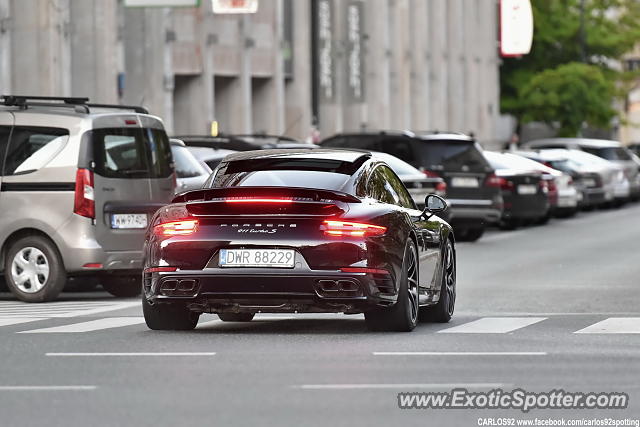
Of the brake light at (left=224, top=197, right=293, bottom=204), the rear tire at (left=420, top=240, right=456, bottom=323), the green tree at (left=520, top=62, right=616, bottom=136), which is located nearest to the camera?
the brake light at (left=224, top=197, right=293, bottom=204)

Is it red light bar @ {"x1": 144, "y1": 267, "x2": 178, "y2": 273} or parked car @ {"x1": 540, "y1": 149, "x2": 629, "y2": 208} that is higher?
red light bar @ {"x1": 144, "y1": 267, "x2": 178, "y2": 273}

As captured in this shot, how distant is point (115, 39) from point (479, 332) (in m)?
30.9

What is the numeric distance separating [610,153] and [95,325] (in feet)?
125

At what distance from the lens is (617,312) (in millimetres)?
17672

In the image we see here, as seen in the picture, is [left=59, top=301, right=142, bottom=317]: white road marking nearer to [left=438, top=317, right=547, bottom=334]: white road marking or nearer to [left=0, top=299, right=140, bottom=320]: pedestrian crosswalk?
[left=0, top=299, right=140, bottom=320]: pedestrian crosswalk

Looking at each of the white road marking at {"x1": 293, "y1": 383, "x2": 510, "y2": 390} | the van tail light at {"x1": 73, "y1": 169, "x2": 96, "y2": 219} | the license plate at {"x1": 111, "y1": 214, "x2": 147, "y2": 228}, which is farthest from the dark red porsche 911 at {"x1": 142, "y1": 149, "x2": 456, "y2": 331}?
the license plate at {"x1": 111, "y1": 214, "x2": 147, "y2": 228}

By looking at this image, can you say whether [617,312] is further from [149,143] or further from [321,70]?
[321,70]

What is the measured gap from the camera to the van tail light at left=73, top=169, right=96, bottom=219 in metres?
19.1

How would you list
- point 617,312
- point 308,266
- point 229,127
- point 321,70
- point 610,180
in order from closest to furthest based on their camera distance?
point 308,266
point 617,312
point 610,180
point 229,127
point 321,70

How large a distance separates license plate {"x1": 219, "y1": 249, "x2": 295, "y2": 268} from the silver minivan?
531cm

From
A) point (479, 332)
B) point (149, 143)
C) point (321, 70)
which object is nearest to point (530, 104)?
point (321, 70)

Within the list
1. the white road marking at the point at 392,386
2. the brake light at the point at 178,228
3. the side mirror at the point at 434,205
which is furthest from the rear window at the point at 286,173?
the white road marking at the point at 392,386

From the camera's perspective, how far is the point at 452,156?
33688mm

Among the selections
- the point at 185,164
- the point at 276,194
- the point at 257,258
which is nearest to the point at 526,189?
the point at 185,164
